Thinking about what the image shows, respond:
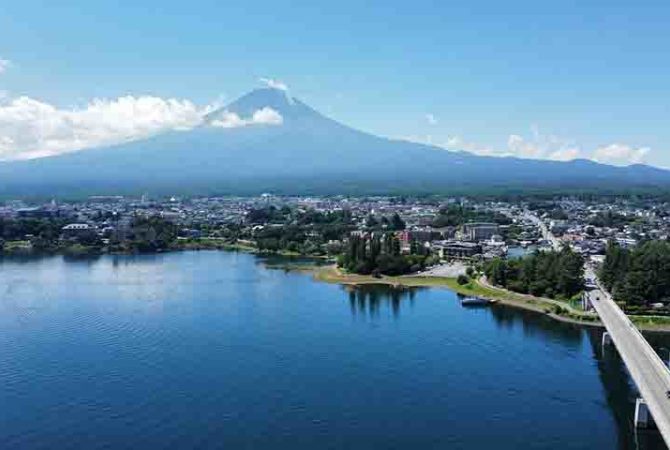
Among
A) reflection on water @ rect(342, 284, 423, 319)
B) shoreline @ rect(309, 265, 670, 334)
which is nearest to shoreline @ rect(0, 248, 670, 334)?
shoreline @ rect(309, 265, 670, 334)

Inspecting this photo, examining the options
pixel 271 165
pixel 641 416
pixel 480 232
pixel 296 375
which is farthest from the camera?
pixel 271 165

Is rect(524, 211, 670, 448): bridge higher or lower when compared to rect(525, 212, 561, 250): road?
lower

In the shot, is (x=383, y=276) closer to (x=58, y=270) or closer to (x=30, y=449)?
(x=58, y=270)

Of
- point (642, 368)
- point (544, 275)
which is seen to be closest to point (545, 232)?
point (544, 275)

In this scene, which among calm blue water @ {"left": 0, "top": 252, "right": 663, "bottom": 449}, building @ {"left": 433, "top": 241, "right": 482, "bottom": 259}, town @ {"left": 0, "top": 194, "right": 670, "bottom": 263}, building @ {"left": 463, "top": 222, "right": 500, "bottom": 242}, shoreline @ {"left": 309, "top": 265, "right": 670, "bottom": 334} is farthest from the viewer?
building @ {"left": 463, "top": 222, "right": 500, "bottom": 242}

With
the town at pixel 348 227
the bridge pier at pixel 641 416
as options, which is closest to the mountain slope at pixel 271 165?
the town at pixel 348 227

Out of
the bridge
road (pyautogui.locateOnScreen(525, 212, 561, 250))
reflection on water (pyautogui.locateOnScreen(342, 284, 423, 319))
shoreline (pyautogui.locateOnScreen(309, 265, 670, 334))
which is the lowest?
reflection on water (pyautogui.locateOnScreen(342, 284, 423, 319))

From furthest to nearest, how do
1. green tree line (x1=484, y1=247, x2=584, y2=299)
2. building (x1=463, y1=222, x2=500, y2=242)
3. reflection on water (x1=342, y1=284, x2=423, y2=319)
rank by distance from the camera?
building (x1=463, y1=222, x2=500, y2=242) → green tree line (x1=484, y1=247, x2=584, y2=299) → reflection on water (x1=342, y1=284, x2=423, y2=319)

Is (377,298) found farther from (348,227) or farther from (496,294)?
(348,227)

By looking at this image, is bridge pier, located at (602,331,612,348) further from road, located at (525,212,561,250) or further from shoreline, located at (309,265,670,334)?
road, located at (525,212,561,250)
